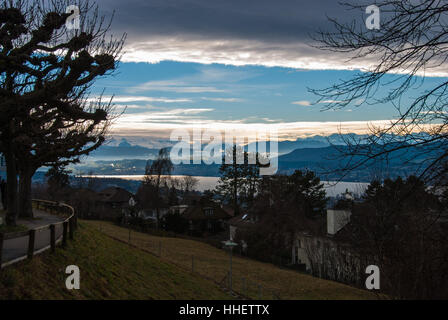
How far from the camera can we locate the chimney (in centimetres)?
4005

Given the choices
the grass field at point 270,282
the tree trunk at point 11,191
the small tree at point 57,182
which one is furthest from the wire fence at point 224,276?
the small tree at point 57,182

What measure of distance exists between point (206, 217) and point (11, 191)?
2245 inches

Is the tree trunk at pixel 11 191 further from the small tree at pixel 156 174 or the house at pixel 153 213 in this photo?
the house at pixel 153 213

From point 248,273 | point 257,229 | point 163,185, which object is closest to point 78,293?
point 248,273

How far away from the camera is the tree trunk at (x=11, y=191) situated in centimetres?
1931

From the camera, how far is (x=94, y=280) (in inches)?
551

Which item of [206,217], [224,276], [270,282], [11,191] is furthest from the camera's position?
[206,217]

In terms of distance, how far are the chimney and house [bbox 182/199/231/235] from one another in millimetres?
32107

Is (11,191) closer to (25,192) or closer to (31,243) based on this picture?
(25,192)

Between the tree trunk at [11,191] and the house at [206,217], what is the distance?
5113 cm

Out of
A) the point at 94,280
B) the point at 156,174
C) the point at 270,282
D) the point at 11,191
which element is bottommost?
the point at 270,282

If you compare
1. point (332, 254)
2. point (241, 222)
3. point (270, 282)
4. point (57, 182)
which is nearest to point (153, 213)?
point (57, 182)

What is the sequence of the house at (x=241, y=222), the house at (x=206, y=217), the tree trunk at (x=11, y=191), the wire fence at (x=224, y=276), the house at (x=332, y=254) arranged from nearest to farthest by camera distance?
the tree trunk at (x=11, y=191)
the wire fence at (x=224, y=276)
the house at (x=332, y=254)
the house at (x=241, y=222)
the house at (x=206, y=217)
